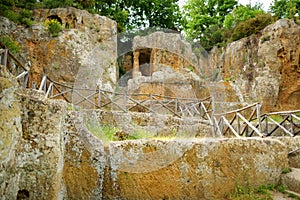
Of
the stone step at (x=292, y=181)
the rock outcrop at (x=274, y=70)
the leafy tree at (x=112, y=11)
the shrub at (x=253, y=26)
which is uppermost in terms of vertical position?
the leafy tree at (x=112, y=11)

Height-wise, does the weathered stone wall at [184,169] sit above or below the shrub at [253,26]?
below

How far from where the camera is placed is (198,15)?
2700cm

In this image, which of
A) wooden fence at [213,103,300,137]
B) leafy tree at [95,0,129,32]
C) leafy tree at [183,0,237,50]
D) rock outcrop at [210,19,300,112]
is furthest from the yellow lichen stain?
leafy tree at [183,0,237,50]

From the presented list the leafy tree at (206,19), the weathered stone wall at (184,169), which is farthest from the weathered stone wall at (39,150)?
the leafy tree at (206,19)

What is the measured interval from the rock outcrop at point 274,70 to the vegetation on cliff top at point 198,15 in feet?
6.85

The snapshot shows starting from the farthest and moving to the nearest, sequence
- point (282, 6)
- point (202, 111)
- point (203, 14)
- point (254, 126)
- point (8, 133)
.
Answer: point (203, 14) < point (282, 6) < point (202, 111) < point (254, 126) < point (8, 133)

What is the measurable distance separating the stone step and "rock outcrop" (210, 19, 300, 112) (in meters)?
11.6

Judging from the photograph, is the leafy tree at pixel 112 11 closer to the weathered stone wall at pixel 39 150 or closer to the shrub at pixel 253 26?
the shrub at pixel 253 26

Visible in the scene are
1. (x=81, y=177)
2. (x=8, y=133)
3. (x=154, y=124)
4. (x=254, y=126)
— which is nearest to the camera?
(x=8, y=133)

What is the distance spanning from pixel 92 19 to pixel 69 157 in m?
12.9

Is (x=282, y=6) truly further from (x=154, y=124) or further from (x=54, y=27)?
(x=154, y=124)

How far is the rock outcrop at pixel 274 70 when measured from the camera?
16578mm

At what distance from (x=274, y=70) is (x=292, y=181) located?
41.5 feet

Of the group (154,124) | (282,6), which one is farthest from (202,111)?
(282,6)
